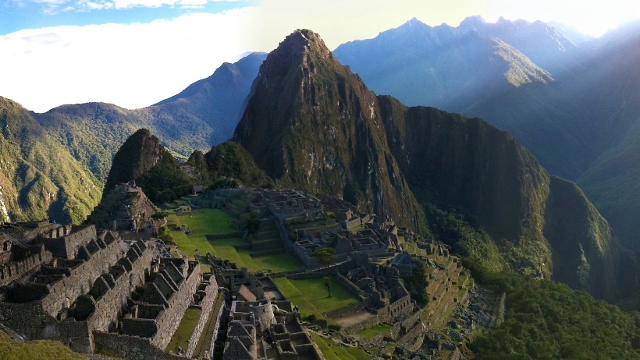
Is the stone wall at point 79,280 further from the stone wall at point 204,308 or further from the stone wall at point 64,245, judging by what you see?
the stone wall at point 204,308

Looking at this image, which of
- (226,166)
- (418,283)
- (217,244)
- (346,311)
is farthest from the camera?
(226,166)

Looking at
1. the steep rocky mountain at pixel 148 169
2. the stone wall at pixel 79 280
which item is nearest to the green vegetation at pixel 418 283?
the stone wall at pixel 79 280

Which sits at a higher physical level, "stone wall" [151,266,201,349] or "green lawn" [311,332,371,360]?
"stone wall" [151,266,201,349]

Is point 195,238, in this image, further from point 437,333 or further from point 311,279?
point 437,333

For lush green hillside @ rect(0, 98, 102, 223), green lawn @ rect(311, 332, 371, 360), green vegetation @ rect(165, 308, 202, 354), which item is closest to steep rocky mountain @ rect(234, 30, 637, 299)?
lush green hillside @ rect(0, 98, 102, 223)

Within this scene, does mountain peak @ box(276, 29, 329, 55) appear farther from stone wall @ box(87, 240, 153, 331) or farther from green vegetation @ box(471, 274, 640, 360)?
stone wall @ box(87, 240, 153, 331)

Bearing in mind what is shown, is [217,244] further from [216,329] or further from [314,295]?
[216,329]

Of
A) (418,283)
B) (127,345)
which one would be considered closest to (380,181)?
(418,283)
